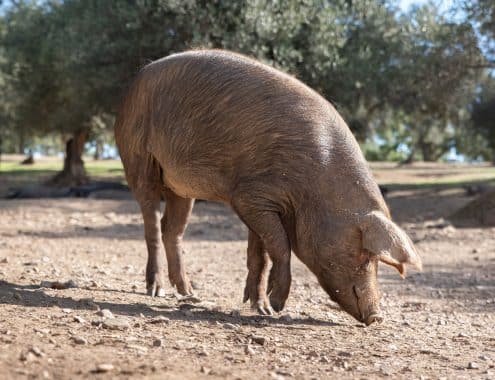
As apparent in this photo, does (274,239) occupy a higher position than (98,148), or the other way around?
(98,148)

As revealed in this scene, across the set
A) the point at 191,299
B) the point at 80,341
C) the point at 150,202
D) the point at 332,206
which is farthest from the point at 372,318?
the point at 150,202

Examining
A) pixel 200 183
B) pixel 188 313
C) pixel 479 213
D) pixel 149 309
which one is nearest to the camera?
pixel 188 313

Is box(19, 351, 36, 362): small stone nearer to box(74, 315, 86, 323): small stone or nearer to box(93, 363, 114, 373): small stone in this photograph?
box(93, 363, 114, 373): small stone

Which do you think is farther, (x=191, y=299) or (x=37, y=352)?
(x=191, y=299)

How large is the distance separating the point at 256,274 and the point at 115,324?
1518 millimetres

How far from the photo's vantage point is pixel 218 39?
14516mm

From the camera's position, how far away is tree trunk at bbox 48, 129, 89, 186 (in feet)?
76.9

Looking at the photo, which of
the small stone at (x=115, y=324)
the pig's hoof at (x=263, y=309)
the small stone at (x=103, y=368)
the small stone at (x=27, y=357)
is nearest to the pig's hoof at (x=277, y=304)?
the pig's hoof at (x=263, y=309)

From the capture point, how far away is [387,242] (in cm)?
474

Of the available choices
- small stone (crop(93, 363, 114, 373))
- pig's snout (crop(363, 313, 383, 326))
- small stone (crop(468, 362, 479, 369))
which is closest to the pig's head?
pig's snout (crop(363, 313, 383, 326))

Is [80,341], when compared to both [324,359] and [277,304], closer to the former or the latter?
[324,359]

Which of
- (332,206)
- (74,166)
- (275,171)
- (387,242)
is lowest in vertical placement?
(74,166)

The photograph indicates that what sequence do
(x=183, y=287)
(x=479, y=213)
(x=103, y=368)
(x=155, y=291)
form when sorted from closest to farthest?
(x=103, y=368) → (x=155, y=291) → (x=183, y=287) → (x=479, y=213)

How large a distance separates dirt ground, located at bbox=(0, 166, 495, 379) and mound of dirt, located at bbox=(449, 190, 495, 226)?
397 centimetres
